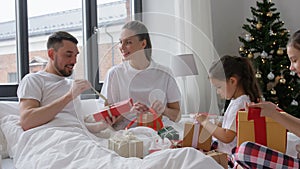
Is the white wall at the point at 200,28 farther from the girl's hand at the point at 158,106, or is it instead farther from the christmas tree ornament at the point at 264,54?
the christmas tree ornament at the point at 264,54

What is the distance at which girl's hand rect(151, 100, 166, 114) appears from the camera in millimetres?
1415

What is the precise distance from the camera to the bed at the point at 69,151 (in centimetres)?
109

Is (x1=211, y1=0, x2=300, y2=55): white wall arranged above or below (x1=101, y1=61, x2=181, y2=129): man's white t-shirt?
above

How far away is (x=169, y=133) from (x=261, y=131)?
0.39m

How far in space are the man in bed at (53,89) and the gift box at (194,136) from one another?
41cm

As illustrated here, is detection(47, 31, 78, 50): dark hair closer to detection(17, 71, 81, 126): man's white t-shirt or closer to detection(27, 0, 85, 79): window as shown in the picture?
detection(17, 71, 81, 126): man's white t-shirt

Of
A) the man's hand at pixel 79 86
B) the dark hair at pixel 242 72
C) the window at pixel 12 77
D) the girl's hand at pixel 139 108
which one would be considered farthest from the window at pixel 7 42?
the dark hair at pixel 242 72

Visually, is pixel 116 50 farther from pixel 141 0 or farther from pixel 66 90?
pixel 141 0

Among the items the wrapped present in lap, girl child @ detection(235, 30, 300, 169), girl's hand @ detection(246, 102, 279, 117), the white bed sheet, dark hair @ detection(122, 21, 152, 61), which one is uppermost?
dark hair @ detection(122, 21, 152, 61)

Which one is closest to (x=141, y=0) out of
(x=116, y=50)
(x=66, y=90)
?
(x=66, y=90)

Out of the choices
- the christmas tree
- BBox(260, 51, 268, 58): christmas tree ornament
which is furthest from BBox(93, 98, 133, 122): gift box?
BBox(260, 51, 268, 58): christmas tree ornament

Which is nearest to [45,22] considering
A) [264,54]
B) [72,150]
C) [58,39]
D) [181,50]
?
[58,39]

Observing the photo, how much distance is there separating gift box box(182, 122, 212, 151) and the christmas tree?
1822mm

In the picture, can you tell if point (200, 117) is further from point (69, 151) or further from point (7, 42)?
point (7, 42)
